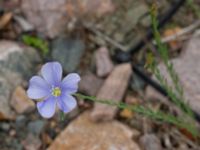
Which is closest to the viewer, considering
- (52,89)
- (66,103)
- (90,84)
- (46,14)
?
(66,103)

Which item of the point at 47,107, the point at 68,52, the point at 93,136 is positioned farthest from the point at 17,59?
the point at 47,107

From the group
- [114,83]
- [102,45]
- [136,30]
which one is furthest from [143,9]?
[114,83]

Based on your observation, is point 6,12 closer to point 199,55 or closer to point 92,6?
point 92,6

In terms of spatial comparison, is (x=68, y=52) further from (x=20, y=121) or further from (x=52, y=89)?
(x=52, y=89)

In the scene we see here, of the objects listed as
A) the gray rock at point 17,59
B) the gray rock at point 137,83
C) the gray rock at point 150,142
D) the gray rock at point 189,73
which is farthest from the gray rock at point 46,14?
the gray rock at point 150,142

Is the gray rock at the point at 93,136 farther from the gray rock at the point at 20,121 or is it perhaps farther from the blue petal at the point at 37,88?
the blue petal at the point at 37,88

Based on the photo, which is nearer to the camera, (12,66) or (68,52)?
(12,66)
